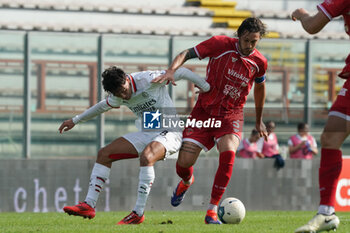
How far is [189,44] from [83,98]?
240cm

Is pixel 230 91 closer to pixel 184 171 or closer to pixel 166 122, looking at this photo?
pixel 166 122

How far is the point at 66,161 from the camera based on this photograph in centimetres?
1401

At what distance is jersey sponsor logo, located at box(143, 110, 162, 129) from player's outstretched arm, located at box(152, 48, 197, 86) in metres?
0.89

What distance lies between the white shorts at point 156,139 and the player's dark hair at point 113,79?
0.70m

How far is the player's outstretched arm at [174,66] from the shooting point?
7359mm

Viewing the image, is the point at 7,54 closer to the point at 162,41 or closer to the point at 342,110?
the point at 162,41

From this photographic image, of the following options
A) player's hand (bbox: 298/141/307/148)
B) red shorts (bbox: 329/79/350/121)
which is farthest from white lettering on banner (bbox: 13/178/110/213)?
red shorts (bbox: 329/79/350/121)

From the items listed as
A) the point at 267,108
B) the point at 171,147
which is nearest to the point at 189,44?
the point at 267,108

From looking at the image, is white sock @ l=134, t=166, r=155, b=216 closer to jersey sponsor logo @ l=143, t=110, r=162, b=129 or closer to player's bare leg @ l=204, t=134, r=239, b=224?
jersey sponsor logo @ l=143, t=110, r=162, b=129

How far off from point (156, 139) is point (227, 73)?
120 centimetres

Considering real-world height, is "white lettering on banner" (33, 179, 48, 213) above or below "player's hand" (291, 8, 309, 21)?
below

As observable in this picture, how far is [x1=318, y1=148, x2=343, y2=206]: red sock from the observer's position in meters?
6.29

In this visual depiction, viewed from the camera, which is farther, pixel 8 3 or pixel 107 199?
pixel 8 3

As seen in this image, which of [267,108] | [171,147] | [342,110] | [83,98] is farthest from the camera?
[267,108]
